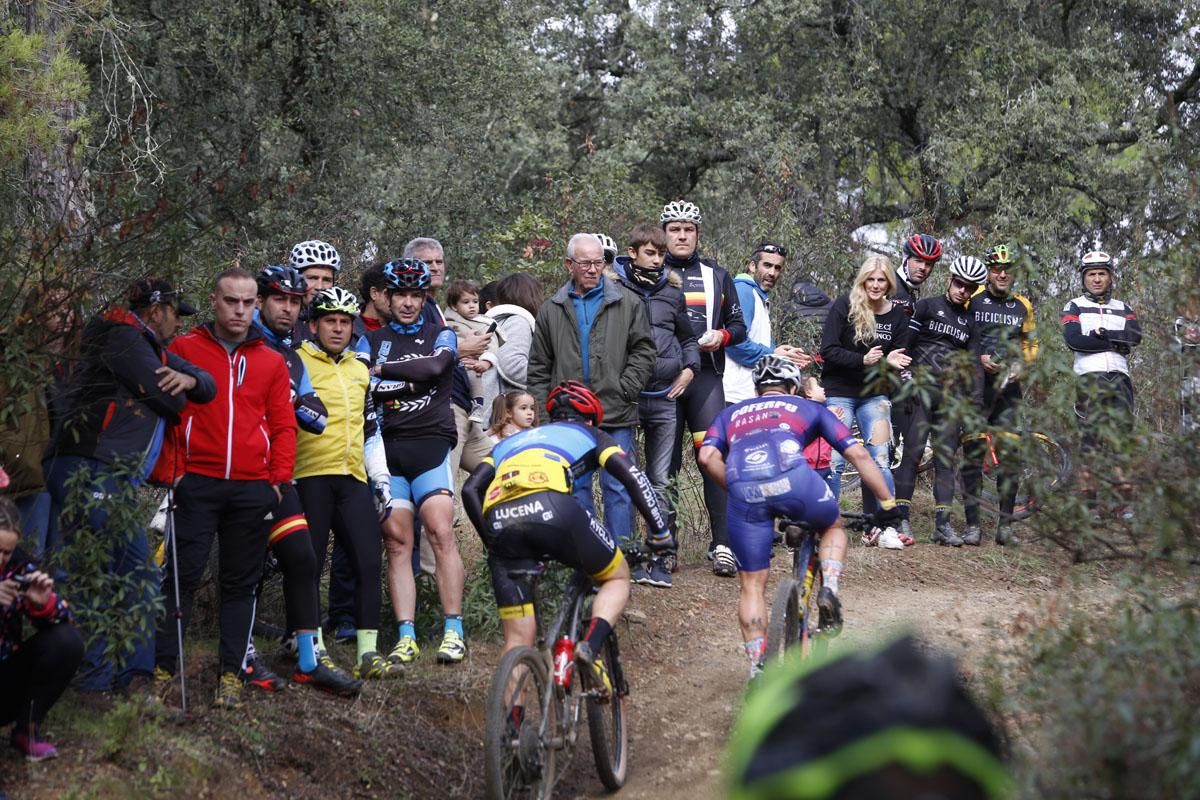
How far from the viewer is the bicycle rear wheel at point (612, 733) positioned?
663cm

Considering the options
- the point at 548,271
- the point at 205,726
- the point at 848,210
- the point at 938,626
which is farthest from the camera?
the point at 848,210

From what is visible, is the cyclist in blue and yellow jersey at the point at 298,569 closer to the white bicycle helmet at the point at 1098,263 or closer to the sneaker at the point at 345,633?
the sneaker at the point at 345,633

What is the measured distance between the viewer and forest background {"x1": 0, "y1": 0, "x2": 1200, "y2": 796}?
5.58m

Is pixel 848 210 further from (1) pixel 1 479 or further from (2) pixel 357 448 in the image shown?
(1) pixel 1 479

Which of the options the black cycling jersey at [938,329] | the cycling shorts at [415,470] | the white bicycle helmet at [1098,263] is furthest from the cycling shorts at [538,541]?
the white bicycle helmet at [1098,263]

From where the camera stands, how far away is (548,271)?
45.1 feet

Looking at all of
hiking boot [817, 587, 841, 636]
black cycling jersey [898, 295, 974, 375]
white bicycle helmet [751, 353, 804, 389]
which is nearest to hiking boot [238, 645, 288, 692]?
hiking boot [817, 587, 841, 636]

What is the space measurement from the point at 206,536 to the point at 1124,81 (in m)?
17.7

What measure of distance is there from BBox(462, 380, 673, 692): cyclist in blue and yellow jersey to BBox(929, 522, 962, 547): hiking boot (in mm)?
5598

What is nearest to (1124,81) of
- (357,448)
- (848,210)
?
(848,210)

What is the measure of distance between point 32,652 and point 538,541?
2.31 m

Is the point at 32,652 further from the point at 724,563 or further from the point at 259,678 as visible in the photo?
the point at 724,563

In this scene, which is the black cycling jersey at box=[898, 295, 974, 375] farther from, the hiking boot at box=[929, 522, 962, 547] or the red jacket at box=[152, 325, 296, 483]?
the red jacket at box=[152, 325, 296, 483]

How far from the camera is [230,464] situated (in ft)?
22.8
